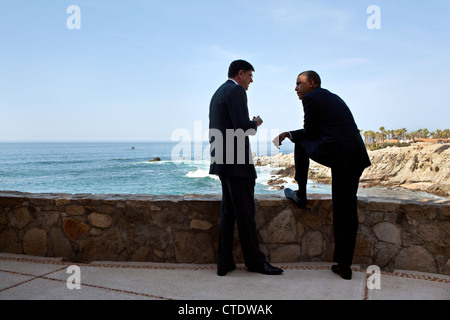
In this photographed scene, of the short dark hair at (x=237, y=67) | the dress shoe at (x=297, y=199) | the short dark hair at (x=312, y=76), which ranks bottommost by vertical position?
the dress shoe at (x=297, y=199)

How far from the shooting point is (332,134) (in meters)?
2.48

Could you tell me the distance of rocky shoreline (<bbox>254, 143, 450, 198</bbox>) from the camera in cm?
3177

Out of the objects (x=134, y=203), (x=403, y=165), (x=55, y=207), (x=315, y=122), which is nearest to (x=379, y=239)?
(x=315, y=122)

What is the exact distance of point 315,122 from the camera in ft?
8.44

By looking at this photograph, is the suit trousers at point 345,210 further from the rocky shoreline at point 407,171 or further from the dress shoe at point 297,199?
the rocky shoreline at point 407,171

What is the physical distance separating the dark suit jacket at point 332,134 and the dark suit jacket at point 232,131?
0.45 metres

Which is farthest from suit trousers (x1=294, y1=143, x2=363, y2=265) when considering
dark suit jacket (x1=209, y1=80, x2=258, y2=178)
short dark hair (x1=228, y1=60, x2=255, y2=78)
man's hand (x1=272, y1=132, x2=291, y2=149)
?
short dark hair (x1=228, y1=60, x2=255, y2=78)

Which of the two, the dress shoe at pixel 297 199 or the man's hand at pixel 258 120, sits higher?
the man's hand at pixel 258 120

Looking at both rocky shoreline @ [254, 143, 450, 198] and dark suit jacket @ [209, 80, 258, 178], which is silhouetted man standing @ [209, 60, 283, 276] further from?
rocky shoreline @ [254, 143, 450, 198]

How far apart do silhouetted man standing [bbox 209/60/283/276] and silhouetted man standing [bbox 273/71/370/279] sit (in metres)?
0.34

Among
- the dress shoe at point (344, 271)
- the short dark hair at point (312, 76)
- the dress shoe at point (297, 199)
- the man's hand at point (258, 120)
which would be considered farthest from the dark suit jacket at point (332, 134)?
the dress shoe at point (344, 271)

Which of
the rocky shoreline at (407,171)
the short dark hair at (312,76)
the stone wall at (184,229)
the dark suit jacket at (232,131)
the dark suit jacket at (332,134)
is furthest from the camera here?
the rocky shoreline at (407,171)

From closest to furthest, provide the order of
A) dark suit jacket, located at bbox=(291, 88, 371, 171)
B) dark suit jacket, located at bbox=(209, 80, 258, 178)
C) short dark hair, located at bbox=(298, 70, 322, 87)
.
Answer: dark suit jacket, located at bbox=(291, 88, 371, 171)
dark suit jacket, located at bbox=(209, 80, 258, 178)
short dark hair, located at bbox=(298, 70, 322, 87)

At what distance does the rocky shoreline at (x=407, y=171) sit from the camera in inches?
1251
